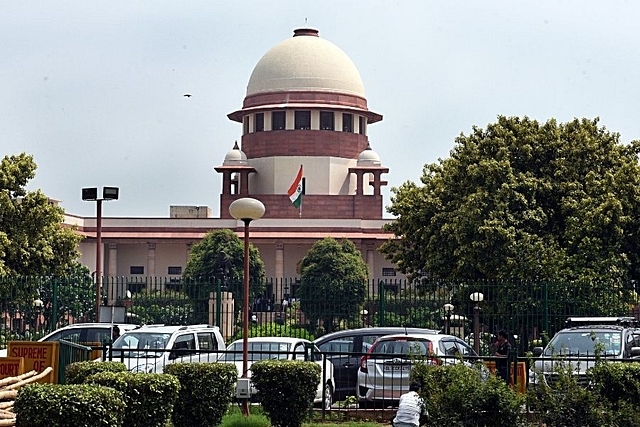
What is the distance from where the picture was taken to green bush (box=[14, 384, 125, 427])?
9977 millimetres

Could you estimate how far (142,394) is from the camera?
11586 mm

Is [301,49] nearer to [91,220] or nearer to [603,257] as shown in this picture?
[91,220]

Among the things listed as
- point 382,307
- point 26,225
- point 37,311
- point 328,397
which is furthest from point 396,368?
point 26,225

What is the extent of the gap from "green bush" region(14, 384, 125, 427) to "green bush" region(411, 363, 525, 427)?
2967 millimetres

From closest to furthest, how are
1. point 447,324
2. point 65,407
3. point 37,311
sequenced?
point 65,407 → point 447,324 → point 37,311

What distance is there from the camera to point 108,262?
64.0 metres

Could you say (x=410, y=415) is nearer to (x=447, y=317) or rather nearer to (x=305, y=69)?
(x=447, y=317)

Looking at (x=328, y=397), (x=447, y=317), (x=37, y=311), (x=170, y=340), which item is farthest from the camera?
(x=37, y=311)

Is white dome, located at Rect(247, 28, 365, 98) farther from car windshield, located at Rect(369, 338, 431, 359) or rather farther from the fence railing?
car windshield, located at Rect(369, 338, 431, 359)

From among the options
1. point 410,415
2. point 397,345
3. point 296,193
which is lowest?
point 410,415

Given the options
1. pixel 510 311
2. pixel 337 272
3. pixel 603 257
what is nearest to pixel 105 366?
pixel 510 311

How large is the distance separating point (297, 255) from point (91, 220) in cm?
1037

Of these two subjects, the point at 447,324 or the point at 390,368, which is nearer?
the point at 390,368

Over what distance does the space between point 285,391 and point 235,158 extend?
52061 millimetres
